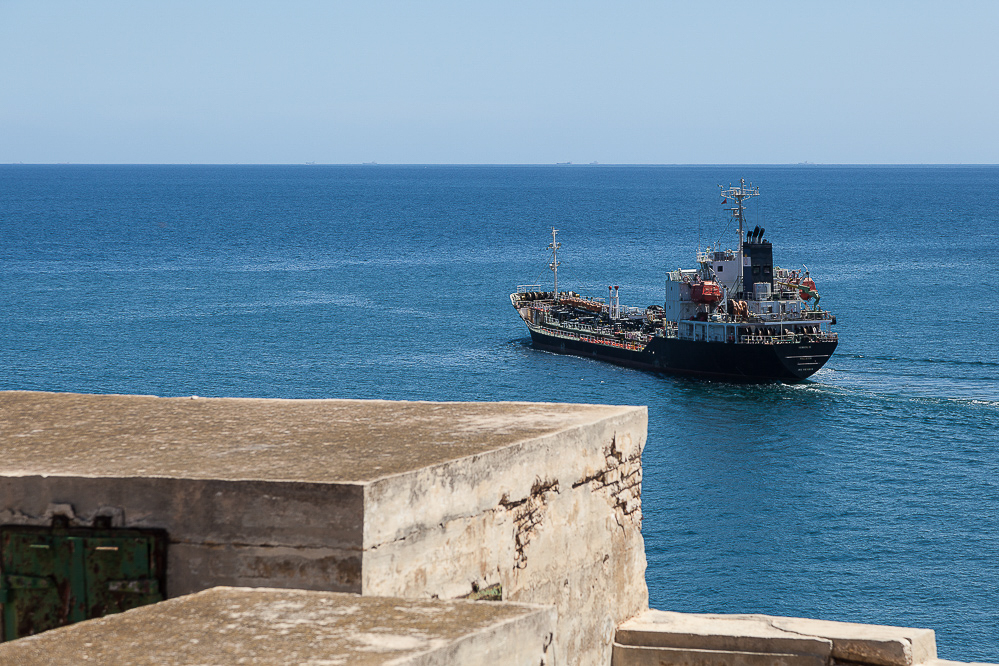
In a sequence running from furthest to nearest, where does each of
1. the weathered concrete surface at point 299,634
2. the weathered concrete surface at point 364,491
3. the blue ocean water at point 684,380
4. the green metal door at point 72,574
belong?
1. the blue ocean water at point 684,380
2. the green metal door at point 72,574
3. the weathered concrete surface at point 364,491
4. the weathered concrete surface at point 299,634

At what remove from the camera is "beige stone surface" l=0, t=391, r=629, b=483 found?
605cm

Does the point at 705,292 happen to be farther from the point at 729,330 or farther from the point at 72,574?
the point at 72,574

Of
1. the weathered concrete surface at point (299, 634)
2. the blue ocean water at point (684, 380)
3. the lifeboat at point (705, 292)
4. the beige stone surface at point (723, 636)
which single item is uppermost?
the weathered concrete surface at point (299, 634)

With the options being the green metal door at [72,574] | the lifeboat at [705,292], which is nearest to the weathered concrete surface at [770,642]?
the green metal door at [72,574]

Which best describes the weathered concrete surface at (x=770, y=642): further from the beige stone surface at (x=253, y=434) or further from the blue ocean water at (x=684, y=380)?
the blue ocean water at (x=684, y=380)

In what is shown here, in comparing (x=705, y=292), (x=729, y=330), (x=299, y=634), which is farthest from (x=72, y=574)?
(x=705, y=292)

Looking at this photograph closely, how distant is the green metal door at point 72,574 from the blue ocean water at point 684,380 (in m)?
24.8

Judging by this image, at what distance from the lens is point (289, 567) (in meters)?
5.59

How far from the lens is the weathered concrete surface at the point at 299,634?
167 inches

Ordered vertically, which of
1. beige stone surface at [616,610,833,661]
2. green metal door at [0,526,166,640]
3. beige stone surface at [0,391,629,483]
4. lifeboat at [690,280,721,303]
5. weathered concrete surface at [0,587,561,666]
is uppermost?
beige stone surface at [0,391,629,483]

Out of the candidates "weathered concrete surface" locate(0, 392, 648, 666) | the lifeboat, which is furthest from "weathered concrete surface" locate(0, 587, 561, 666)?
the lifeboat

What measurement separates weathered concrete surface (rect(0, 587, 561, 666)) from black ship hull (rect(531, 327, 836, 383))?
2131 inches

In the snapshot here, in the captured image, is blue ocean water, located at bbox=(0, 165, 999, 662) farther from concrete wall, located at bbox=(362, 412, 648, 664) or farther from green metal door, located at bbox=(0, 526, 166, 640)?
green metal door, located at bbox=(0, 526, 166, 640)

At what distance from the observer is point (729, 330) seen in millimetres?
59719
